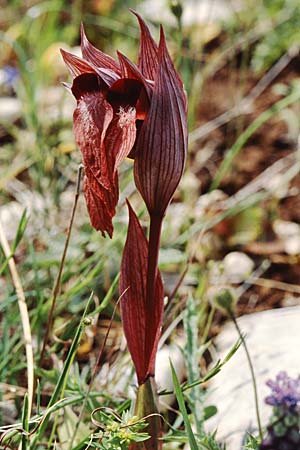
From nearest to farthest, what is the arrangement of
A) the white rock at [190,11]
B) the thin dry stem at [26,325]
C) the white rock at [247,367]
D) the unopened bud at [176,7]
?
the thin dry stem at [26,325]
the white rock at [247,367]
the unopened bud at [176,7]
the white rock at [190,11]

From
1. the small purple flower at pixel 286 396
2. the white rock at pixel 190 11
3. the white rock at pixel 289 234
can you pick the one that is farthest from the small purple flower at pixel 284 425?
the white rock at pixel 190 11

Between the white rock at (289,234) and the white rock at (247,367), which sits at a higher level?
the white rock at (289,234)

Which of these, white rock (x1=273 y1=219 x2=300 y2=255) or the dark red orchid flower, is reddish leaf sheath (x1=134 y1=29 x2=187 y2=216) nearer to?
the dark red orchid flower

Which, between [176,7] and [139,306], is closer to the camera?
[139,306]

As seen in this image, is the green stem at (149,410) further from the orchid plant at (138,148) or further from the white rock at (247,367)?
the white rock at (247,367)

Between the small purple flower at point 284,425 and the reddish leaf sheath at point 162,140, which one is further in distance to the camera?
the reddish leaf sheath at point 162,140

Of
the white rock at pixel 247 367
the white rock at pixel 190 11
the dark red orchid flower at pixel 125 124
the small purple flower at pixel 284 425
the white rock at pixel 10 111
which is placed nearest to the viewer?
the small purple flower at pixel 284 425

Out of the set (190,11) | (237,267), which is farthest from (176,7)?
(190,11)

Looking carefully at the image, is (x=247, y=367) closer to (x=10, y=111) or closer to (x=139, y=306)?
(x=139, y=306)

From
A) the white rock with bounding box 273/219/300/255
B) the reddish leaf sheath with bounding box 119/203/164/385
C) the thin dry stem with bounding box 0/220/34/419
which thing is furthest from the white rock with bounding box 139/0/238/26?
the reddish leaf sheath with bounding box 119/203/164/385
